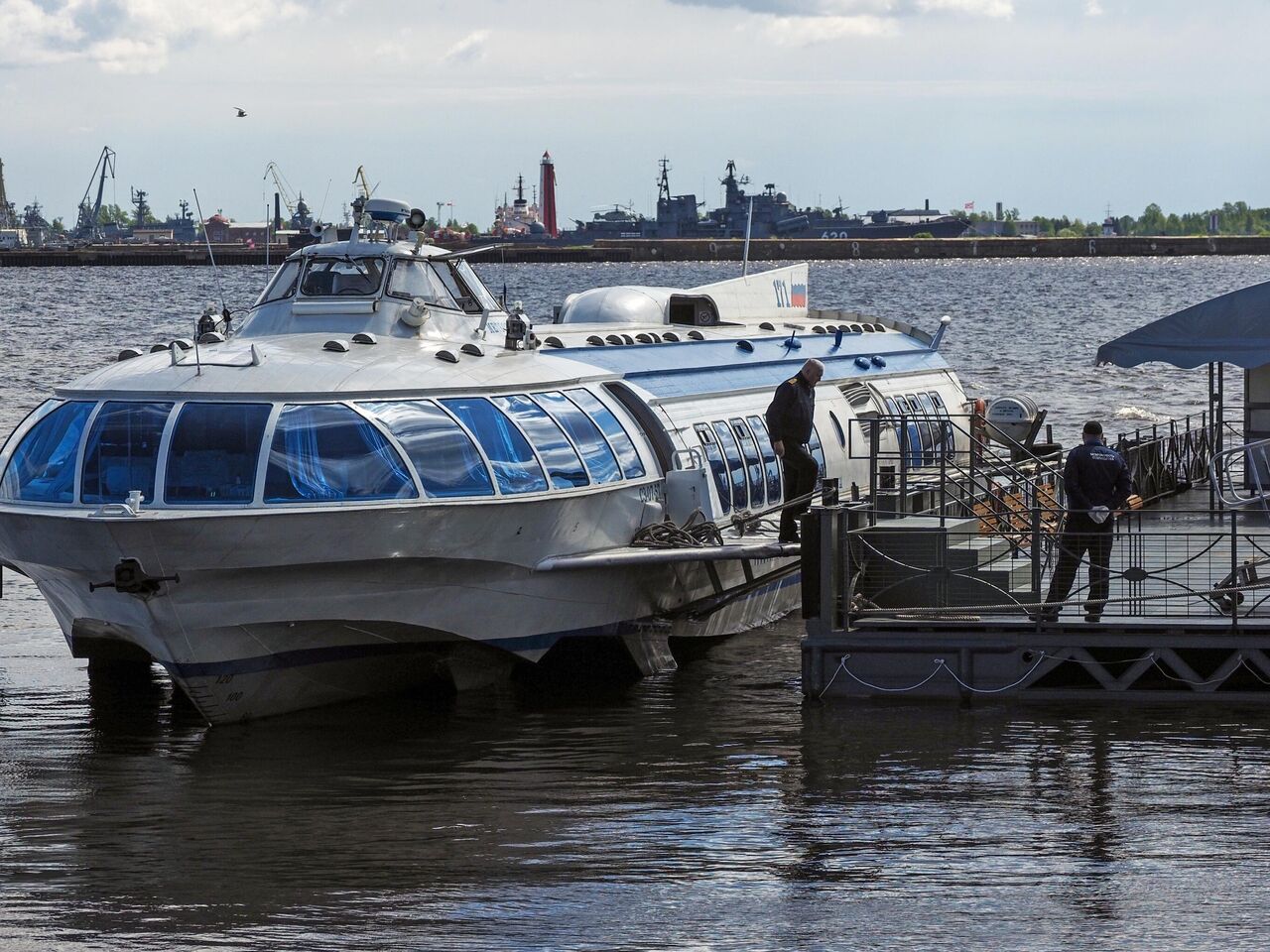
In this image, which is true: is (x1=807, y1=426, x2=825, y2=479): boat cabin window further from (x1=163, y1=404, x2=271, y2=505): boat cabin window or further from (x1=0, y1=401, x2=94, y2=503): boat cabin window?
(x1=0, y1=401, x2=94, y2=503): boat cabin window

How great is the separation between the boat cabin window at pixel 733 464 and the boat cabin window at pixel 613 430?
202 centimetres

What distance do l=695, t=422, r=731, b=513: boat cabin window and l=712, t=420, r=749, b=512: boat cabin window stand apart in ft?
0.41

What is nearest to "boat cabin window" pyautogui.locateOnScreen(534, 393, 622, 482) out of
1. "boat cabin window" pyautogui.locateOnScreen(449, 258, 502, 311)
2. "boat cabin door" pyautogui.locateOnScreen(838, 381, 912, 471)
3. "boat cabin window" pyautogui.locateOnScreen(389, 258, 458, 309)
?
"boat cabin window" pyautogui.locateOnScreen(389, 258, 458, 309)

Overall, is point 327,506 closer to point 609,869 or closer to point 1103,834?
point 609,869

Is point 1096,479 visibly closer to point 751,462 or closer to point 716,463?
point 716,463

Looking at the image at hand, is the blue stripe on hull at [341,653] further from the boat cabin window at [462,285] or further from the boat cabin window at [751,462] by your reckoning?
the boat cabin window at [462,285]

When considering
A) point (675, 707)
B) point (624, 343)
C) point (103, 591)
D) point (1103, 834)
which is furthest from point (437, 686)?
point (1103, 834)

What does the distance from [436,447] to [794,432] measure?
4643mm

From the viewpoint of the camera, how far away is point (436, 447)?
16484 millimetres

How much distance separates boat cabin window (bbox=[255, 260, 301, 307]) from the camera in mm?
20062

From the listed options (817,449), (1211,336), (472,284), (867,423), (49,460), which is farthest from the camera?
(867,423)

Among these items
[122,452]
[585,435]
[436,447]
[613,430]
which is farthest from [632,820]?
[613,430]

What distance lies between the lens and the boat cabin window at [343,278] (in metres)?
19.8

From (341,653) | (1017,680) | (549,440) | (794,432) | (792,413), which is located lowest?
(1017,680)
